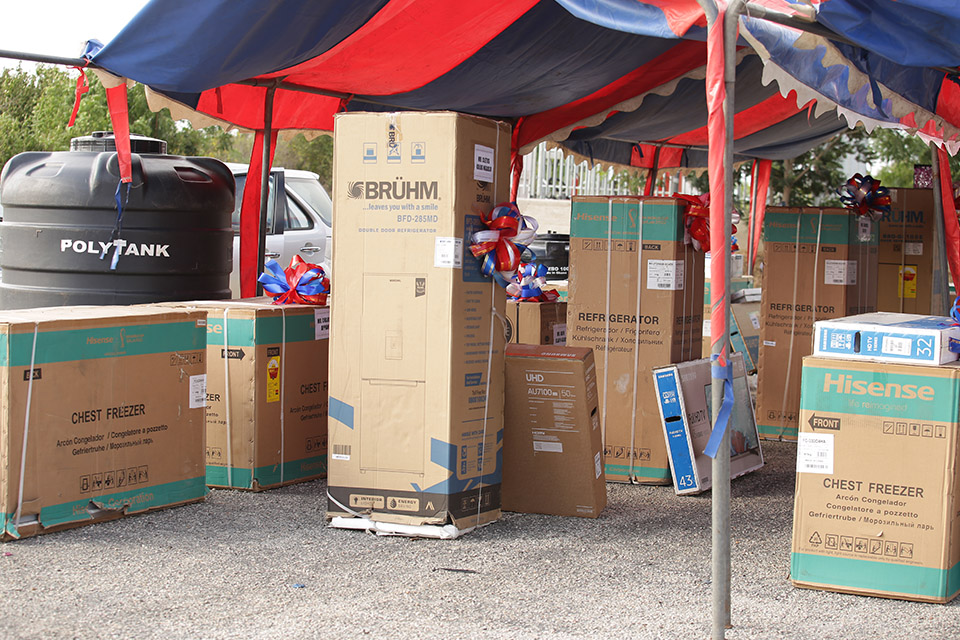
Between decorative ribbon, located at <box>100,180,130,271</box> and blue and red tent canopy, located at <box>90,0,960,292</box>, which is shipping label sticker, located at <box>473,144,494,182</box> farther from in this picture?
decorative ribbon, located at <box>100,180,130,271</box>

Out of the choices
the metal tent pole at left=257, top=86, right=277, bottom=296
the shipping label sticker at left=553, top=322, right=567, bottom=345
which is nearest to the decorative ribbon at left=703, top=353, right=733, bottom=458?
the shipping label sticker at left=553, top=322, right=567, bottom=345

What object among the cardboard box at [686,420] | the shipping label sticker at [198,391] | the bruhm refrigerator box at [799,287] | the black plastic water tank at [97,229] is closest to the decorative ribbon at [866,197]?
the bruhm refrigerator box at [799,287]

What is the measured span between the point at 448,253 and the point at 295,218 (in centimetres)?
589

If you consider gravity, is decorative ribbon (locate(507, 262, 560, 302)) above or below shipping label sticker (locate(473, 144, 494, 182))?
below

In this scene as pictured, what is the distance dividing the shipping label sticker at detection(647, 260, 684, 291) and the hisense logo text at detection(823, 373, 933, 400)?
6.05 feet

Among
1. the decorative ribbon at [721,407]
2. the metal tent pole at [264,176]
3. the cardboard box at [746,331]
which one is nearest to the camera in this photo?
the decorative ribbon at [721,407]

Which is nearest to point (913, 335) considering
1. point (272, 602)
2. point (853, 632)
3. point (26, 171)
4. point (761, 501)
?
point (853, 632)

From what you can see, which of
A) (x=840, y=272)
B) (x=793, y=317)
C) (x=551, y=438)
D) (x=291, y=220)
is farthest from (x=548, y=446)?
(x=291, y=220)

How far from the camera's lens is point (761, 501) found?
5250 mm

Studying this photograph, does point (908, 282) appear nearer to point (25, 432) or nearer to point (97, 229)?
point (97, 229)

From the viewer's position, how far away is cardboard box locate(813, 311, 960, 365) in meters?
3.67

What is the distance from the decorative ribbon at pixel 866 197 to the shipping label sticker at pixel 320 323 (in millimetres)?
4011

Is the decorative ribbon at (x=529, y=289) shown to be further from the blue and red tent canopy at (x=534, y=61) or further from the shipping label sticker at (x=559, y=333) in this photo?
the blue and red tent canopy at (x=534, y=61)

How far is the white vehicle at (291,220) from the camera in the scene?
9.56 meters
